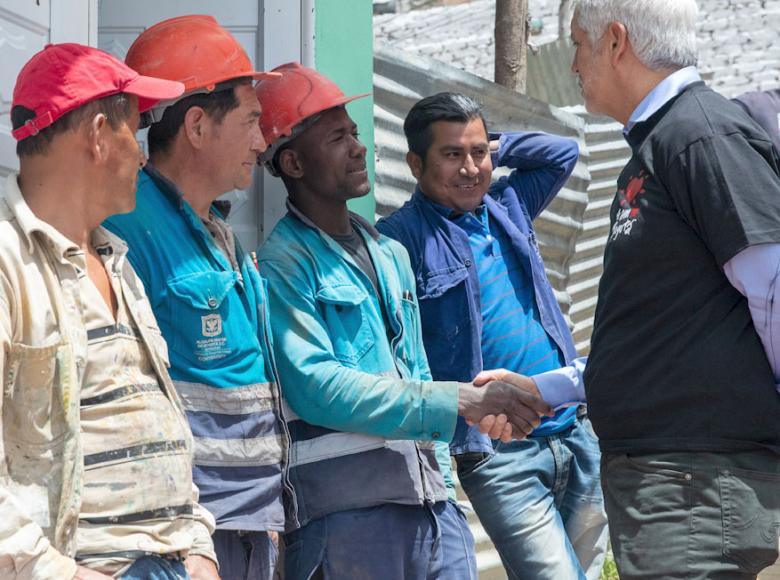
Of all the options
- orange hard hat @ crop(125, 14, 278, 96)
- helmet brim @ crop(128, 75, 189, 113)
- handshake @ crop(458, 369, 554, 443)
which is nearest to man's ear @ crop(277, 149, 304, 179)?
orange hard hat @ crop(125, 14, 278, 96)

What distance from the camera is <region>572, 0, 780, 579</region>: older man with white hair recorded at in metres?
2.75

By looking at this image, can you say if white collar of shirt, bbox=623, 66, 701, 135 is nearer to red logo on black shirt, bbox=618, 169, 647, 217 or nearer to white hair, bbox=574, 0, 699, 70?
white hair, bbox=574, 0, 699, 70

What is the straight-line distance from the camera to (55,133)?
254cm

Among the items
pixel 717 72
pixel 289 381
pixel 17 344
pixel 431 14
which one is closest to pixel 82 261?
pixel 17 344

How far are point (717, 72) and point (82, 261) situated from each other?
49.8 ft

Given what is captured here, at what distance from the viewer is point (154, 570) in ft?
8.14

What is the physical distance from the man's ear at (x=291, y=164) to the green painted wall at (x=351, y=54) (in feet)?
2.24

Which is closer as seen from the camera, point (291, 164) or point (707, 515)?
point (707, 515)

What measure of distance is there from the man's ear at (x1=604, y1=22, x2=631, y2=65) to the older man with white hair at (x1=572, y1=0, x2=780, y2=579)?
0.19 meters

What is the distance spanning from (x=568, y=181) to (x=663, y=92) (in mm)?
3764

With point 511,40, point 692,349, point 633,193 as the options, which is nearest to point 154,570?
point 692,349

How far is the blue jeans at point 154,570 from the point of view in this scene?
8.02 feet

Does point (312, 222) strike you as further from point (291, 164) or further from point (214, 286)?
point (214, 286)

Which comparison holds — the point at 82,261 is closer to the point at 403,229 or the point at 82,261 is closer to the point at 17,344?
the point at 17,344
